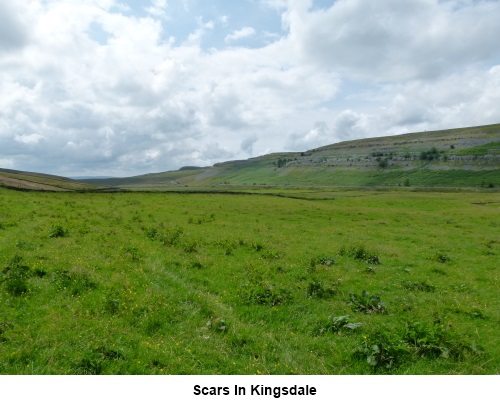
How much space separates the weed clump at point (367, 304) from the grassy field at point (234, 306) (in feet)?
0.18

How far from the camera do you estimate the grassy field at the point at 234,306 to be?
9.09 meters

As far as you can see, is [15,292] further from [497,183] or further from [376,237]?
[497,183]

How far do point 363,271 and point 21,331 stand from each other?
16.0m

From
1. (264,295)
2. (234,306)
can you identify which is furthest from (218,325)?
(264,295)

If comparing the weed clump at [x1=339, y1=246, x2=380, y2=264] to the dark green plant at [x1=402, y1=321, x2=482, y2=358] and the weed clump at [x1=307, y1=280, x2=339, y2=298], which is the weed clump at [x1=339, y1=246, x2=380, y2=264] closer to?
the weed clump at [x1=307, y1=280, x2=339, y2=298]

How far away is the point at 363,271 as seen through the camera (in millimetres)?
19047

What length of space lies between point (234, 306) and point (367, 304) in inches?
208

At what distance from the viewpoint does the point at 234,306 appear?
43.5 ft

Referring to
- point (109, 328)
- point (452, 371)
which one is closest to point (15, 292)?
point (109, 328)

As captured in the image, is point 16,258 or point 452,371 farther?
point 16,258

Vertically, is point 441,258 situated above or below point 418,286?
below

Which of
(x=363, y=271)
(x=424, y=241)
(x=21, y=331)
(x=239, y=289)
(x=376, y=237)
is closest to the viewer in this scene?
(x=21, y=331)

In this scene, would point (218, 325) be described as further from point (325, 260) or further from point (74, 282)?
point (325, 260)

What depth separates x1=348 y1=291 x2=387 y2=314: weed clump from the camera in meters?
13.2
